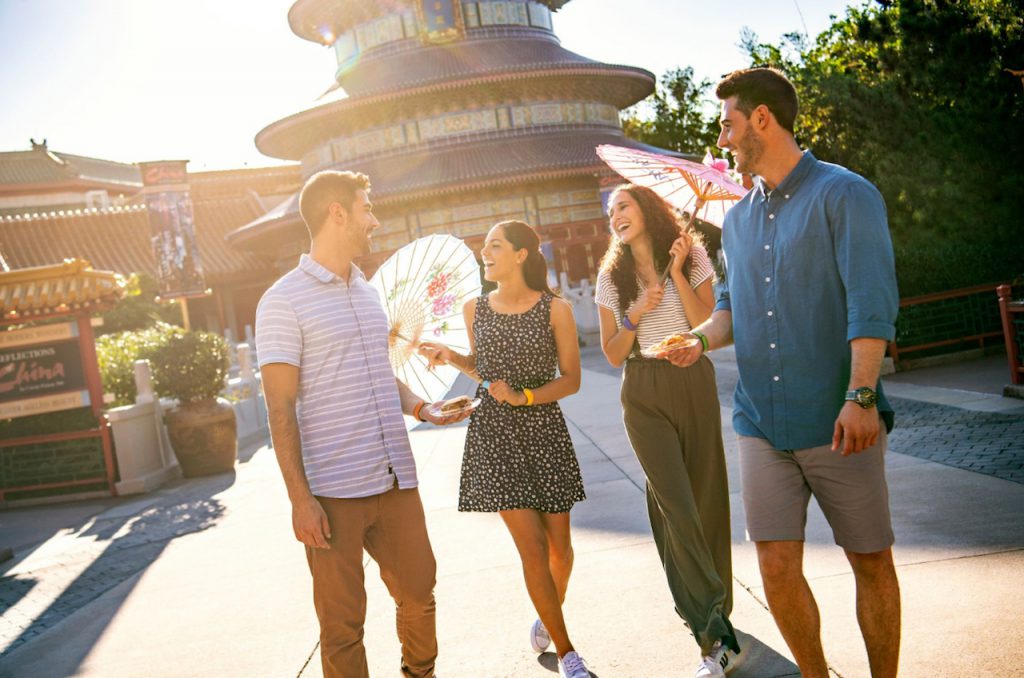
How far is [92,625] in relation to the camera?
549 cm

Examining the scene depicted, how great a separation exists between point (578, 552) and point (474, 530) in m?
1.19

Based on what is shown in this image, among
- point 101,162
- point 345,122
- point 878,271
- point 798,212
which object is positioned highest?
point 101,162

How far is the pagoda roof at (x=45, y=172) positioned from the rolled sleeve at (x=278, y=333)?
51859mm

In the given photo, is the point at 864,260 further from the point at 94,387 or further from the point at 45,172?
the point at 45,172

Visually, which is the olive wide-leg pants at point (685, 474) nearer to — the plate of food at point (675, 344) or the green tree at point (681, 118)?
the plate of food at point (675, 344)

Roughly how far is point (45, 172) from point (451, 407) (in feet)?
177

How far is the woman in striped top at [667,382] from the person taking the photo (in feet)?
12.5

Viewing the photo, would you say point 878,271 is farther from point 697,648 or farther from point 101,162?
point 101,162

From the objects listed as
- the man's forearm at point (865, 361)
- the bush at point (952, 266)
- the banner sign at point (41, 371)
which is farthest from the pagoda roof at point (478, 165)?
the man's forearm at point (865, 361)

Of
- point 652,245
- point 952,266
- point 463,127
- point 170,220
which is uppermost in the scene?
point 463,127

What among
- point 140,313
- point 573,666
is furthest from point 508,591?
point 140,313

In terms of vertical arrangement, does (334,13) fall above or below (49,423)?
above

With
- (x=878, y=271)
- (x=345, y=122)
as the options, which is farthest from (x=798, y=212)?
(x=345, y=122)

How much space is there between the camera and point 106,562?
7.31 metres
